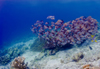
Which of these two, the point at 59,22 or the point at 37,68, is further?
the point at 59,22

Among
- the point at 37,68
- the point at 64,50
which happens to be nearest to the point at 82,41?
the point at 64,50

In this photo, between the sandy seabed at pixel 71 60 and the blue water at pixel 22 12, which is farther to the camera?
the blue water at pixel 22 12

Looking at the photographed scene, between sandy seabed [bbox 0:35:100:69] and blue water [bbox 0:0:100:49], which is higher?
blue water [bbox 0:0:100:49]

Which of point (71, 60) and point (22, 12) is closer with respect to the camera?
point (71, 60)

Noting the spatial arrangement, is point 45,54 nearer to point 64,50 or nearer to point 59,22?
point 64,50

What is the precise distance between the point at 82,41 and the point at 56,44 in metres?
2.36

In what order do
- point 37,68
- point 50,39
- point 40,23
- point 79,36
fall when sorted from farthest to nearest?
point 40,23 < point 50,39 < point 79,36 < point 37,68

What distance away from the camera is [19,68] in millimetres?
3930

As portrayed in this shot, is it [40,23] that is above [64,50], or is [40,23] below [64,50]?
above

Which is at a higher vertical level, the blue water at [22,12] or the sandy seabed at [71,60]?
the blue water at [22,12]

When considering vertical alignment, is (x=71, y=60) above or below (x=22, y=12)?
Result: below

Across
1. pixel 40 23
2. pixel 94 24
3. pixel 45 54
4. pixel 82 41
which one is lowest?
pixel 45 54

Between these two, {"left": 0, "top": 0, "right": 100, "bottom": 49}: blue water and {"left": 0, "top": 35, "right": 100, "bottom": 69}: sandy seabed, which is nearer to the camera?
{"left": 0, "top": 35, "right": 100, "bottom": 69}: sandy seabed

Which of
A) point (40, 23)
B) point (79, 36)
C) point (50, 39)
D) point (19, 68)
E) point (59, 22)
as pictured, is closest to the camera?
point (19, 68)
